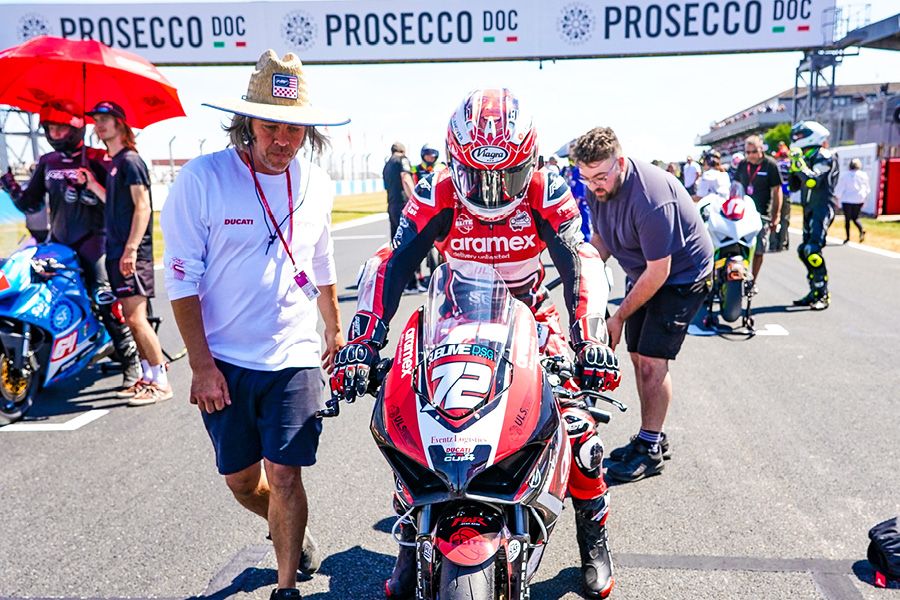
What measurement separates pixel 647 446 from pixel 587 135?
1.87 metres

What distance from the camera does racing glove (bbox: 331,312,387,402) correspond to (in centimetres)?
258

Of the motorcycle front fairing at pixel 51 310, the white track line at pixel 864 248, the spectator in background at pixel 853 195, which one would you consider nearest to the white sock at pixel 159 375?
the motorcycle front fairing at pixel 51 310

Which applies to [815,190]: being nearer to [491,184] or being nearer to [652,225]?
[652,225]

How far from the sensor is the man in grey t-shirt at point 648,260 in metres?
4.08

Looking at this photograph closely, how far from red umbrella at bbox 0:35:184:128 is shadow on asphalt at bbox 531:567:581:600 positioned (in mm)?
4683

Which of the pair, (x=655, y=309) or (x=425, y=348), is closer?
(x=425, y=348)

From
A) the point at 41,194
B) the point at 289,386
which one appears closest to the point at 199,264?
the point at 289,386

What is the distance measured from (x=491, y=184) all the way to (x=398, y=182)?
8.08m

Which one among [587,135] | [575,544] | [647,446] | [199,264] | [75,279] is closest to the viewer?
[199,264]

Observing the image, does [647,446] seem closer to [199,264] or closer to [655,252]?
[655,252]

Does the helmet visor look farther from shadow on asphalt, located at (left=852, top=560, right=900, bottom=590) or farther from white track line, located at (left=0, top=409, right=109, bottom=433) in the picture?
white track line, located at (left=0, top=409, right=109, bottom=433)

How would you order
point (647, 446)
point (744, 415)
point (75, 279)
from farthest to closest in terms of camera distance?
1. point (75, 279)
2. point (744, 415)
3. point (647, 446)

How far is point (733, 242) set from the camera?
771 centimetres

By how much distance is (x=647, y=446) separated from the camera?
4.43 metres
